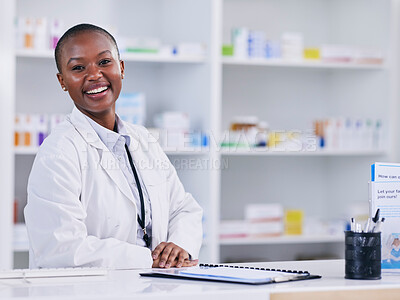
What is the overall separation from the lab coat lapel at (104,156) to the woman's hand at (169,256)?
7.2 inches

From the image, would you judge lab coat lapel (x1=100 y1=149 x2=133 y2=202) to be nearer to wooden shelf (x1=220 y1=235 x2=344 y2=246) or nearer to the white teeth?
the white teeth

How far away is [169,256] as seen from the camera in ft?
6.61

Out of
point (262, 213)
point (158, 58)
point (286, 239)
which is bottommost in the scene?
point (286, 239)

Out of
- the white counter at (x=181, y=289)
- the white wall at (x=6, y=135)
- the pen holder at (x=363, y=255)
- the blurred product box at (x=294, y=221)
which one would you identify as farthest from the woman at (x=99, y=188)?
the blurred product box at (x=294, y=221)

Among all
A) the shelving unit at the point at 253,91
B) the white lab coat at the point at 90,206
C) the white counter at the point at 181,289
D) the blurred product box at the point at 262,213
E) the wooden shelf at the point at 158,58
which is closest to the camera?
the white counter at the point at 181,289

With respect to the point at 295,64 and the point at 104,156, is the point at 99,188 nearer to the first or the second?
the point at 104,156

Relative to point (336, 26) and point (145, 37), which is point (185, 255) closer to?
point (145, 37)

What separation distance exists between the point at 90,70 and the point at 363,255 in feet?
3.42

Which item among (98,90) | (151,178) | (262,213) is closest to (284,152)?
(262,213)

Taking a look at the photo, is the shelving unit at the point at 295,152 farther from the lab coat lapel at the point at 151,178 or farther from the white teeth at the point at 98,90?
the white teeth at the point at 98,90

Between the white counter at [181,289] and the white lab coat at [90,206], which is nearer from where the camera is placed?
the white counter at [181,289]

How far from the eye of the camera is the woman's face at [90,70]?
211 cm

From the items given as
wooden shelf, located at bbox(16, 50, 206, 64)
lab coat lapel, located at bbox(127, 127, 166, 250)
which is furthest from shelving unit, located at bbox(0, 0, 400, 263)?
lab coat lapel, located at bbox(127, 127, 166, 250)

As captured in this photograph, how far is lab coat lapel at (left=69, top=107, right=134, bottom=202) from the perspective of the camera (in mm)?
2088
